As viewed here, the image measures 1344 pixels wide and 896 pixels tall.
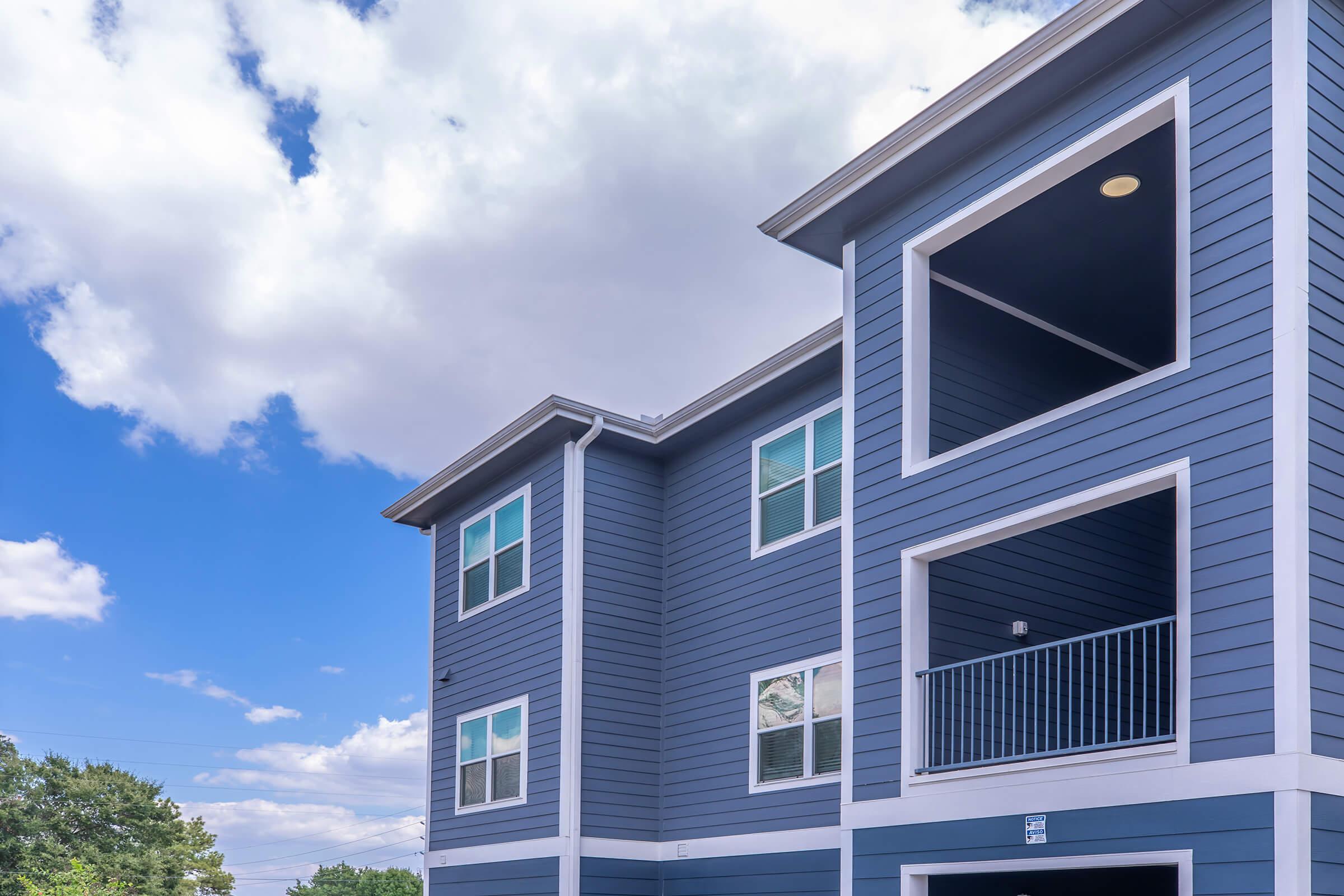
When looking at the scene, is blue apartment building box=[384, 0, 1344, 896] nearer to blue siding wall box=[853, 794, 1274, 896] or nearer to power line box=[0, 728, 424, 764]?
blue siding wall box=[853, 794, 1274, 896]

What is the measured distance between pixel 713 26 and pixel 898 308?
10594 mm

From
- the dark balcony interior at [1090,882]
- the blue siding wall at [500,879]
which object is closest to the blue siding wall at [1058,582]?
the dark balcony interior at [1090,882]

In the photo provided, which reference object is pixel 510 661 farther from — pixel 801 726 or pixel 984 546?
pixel 984 546

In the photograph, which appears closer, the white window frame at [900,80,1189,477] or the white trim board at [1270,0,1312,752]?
the white trim board at [1270,0,1312,752]

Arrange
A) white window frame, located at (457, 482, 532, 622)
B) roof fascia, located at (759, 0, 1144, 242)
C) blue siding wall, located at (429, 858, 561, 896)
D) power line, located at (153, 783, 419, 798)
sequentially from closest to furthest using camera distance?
roof fascia, located at (759, 0, 1144, 242) → blue siding wall, located at (429, 858, 561, 896) → white window frame, located at (457, 482, 532, 622) → power line, located at (153, 783, 419, 798)

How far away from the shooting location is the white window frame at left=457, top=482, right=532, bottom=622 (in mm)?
14281

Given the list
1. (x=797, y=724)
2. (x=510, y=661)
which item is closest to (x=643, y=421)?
Answer: (x=510, y=661)

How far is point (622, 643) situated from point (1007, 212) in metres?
6.82

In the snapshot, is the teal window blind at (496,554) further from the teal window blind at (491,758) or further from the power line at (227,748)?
the power line at (227,748)

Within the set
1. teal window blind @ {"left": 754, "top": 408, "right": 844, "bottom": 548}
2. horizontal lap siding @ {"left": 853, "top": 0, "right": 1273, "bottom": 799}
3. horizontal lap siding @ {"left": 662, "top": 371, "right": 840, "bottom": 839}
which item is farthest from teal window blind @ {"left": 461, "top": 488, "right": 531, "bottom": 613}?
horizontal lap siding @ {"left": 853, "top": 0, "right": 1273, "bottom": 799}

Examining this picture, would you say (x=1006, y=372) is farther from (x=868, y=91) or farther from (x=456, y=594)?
(x=868, y=91)

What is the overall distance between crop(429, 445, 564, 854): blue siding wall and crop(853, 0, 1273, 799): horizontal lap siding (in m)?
5.11

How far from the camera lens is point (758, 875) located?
11578mm

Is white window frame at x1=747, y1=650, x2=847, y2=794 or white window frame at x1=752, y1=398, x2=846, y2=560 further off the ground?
white window frame at x1=752, y1=398, x2=846, y2=560
